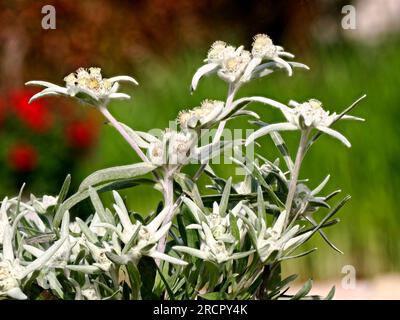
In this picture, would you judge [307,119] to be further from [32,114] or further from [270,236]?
[32,114]

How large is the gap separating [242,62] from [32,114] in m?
3.40

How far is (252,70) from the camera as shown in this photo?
135 cm

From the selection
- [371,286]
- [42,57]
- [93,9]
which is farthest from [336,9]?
[371,286]

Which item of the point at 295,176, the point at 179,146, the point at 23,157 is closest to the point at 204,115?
the point at 179,146

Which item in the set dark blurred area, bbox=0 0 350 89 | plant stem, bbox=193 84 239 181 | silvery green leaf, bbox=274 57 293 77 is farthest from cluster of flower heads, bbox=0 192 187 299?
dark blurred area, bbox=0 0 350 89

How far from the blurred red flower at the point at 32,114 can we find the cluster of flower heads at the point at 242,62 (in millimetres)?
3313

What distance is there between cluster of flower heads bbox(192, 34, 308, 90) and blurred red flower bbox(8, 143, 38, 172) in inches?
126

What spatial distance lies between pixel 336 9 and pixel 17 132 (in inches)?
138

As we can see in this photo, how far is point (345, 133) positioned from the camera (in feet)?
14.0

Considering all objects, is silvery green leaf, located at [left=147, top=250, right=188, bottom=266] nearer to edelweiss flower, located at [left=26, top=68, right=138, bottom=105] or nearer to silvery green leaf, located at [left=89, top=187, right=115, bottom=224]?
silvery green leaf, located at [left=89, top=187, right=115, bottom=224]

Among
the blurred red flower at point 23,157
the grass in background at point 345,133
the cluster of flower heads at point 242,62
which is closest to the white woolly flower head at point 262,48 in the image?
the cluster of flower heads at point 242,62

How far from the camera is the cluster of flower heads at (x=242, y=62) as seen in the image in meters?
1.32

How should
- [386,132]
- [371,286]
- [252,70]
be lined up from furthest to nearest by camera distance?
[386,132]
[371,286]
[252,70]
